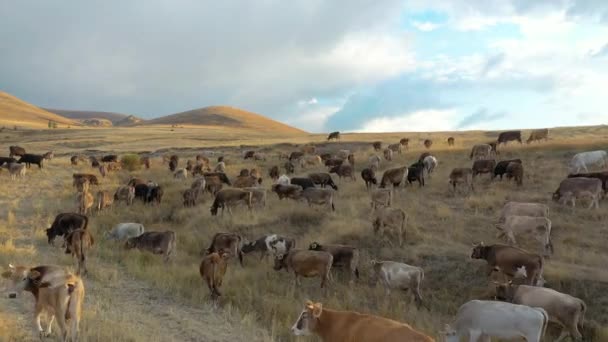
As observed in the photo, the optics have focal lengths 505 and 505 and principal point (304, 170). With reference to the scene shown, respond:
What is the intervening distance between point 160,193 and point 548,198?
1853cm

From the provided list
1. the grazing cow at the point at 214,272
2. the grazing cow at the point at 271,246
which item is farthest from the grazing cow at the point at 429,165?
the grazing cow at the point at 214,272

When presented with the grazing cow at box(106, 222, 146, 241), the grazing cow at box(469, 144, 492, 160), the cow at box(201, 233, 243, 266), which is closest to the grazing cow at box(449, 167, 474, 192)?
the grazing cow at box(469, 144, 492, 160)

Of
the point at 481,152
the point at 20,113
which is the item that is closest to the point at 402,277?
the point at 481,152

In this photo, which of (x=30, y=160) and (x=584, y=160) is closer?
(x=584, y=160)

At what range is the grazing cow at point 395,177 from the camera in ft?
84.2

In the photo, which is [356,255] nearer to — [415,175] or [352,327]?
[352,327]

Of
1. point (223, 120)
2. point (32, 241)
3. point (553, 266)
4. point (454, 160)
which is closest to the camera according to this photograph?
point (553, 266)

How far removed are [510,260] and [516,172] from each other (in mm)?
12507

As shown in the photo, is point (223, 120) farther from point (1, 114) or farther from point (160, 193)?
point (160, 193)

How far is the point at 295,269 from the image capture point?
562 inches

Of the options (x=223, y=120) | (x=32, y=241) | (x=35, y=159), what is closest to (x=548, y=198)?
(x=32, y=241)

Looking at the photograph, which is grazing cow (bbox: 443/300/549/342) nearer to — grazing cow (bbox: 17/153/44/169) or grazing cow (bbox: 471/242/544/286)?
grazing cow (bbox: 471/242/544/286)

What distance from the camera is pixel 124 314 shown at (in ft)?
Answer: 34.6

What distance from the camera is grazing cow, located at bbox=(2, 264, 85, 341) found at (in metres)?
8.37
